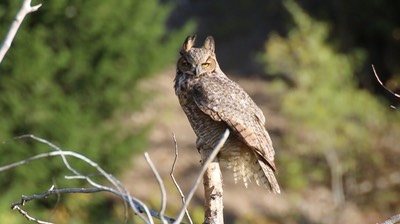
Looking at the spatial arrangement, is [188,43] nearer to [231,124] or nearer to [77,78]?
[231,124]

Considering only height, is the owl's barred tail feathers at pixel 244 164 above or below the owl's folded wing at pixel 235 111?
below

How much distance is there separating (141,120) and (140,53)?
1.89m

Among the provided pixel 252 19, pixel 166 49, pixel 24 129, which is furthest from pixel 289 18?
pixel 24 129

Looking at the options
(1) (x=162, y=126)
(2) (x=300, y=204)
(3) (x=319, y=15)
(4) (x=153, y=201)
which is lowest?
(4) (x=153, y=201)

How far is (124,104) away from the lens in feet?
37.3

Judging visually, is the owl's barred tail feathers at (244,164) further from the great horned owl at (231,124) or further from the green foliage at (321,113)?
the green foliage at (321,113)

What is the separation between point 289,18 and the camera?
1359 cm

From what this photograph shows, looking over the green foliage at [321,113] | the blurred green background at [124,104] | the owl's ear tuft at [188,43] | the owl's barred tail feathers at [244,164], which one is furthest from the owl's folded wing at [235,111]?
the green foliage at [321,113]

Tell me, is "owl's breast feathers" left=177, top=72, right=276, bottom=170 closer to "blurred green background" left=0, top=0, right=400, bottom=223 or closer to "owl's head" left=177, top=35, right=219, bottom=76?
"owl's head" left=177, top=35, right=219, bottom=76

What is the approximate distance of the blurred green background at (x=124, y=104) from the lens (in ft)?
33.7

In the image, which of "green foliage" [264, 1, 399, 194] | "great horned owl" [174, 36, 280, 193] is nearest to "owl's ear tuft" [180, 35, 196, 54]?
"great horned owl" [174, 36, 280, 193]

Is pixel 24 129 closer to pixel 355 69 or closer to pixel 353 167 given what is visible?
pixel 353 167

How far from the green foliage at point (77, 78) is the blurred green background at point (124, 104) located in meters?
0.01

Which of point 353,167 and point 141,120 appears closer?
point 353,167
